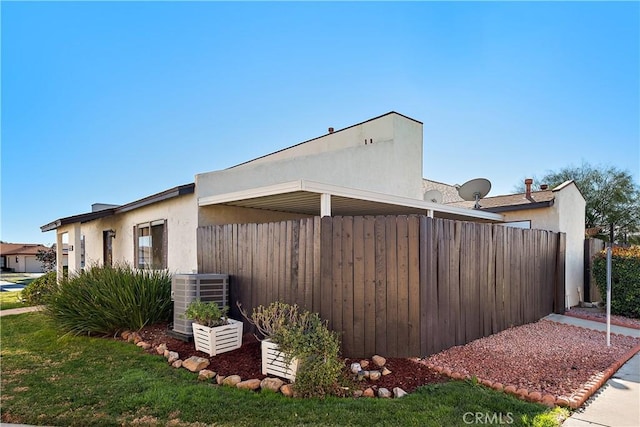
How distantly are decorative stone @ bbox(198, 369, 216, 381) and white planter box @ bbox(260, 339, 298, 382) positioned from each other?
2.23 feet

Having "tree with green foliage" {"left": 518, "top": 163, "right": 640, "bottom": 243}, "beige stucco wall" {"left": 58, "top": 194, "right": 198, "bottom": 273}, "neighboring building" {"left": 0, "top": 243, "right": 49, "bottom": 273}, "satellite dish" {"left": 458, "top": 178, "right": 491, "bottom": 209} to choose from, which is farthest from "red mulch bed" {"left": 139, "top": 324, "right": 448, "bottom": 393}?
"neighboring building" {"left": 0, "top": 243, "right": 49, "bottom": 273}

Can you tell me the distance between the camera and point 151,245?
9.76 m

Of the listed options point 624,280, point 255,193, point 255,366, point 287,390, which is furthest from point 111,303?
point 624,280

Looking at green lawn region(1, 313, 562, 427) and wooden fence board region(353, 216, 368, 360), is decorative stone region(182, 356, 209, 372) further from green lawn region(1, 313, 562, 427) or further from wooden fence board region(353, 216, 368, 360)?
wooden fence board region(353, 216, 368, 360)

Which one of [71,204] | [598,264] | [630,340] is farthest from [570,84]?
[71,204]

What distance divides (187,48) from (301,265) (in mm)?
8053

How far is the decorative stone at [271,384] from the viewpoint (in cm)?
429

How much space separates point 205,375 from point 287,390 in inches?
49.5

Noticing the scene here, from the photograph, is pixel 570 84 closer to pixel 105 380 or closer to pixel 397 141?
pixel 397 141

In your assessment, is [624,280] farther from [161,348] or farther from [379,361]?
[161,348]

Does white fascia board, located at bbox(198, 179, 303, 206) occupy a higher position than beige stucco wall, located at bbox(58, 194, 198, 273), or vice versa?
white fascia board, located at bbox(198, 179, 303, 206)

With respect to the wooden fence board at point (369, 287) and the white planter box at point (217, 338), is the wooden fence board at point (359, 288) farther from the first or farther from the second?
the white planter box at point (217, 338)

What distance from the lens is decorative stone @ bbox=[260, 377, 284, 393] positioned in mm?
4285

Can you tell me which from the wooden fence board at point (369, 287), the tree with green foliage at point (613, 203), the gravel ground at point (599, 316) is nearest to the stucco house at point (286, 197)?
the gravel ground at point (599, 316)
